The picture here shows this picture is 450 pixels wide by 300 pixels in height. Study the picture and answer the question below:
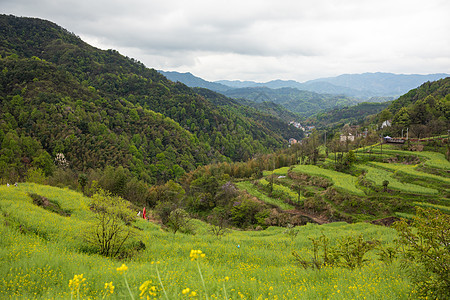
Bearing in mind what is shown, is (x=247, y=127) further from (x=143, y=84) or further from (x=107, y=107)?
(x=107, y=107)

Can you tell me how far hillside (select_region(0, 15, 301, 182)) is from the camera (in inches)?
2899

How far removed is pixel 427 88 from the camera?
10388cm

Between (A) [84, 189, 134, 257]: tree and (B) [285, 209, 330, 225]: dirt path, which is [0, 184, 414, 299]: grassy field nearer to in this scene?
(A) [84, 189, 134, 257]: tree

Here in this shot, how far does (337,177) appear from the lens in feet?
136

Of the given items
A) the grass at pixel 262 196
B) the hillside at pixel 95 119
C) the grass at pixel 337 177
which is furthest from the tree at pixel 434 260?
the hillside at pixel 95 119

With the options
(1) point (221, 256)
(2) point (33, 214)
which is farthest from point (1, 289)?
(2) point (33, 214)

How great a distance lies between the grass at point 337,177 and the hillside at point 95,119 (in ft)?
179

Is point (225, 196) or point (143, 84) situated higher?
point (143, 84)

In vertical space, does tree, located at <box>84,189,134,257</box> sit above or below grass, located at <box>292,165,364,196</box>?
above

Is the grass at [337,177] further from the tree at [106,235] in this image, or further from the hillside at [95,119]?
the hillside at [95,119]

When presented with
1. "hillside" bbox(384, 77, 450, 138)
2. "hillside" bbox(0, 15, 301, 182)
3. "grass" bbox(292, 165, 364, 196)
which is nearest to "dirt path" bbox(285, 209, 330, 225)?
"grass" bbox(292, 165, 364, 196)

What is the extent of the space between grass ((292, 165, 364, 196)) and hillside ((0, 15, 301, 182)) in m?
54.7

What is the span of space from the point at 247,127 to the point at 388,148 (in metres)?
121

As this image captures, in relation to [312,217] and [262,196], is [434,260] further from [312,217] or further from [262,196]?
[262,196]
